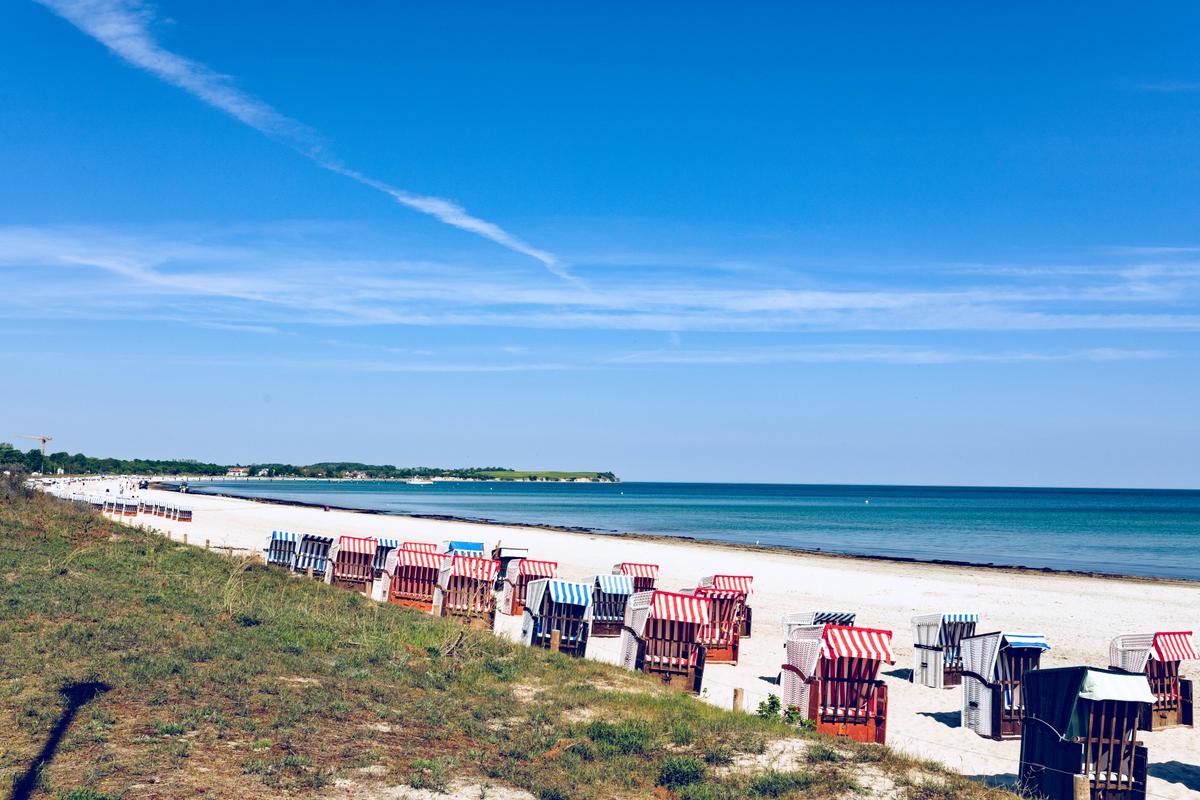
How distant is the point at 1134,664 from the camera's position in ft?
46.4

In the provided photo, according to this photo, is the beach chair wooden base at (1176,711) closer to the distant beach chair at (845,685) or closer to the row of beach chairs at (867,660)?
the row of beach chairs at (867,660)

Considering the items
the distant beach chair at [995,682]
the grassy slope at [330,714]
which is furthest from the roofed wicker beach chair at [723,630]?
the distant beach chair at [995,682]

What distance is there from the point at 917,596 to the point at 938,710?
58.5 ft

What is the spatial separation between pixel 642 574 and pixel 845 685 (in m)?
11.8

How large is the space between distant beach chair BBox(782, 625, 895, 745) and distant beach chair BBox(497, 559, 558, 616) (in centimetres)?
961

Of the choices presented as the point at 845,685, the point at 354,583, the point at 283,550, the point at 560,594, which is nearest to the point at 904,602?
the point at 354,583

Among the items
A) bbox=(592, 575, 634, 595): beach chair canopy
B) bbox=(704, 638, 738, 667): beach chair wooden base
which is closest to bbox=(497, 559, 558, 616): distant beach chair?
bbox=(592, 575, 634, 595): beach chair canopy

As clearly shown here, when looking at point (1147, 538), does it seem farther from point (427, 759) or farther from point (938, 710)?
point (427, 759)

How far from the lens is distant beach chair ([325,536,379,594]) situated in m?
24.0

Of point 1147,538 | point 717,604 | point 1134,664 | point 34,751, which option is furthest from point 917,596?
point 1147,538

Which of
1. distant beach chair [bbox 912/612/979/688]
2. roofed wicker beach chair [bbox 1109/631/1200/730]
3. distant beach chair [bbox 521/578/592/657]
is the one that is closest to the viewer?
roofed wicker beach chair [bbox 1109/631/1200/730]

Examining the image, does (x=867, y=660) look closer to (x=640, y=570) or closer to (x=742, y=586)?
(x=742, y=586)

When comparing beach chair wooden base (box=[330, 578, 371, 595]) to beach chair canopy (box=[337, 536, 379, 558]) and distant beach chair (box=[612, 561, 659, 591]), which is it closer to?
beach chair canopy (box=[337, 536, 379, 558])

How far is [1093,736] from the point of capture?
30.4 ft
